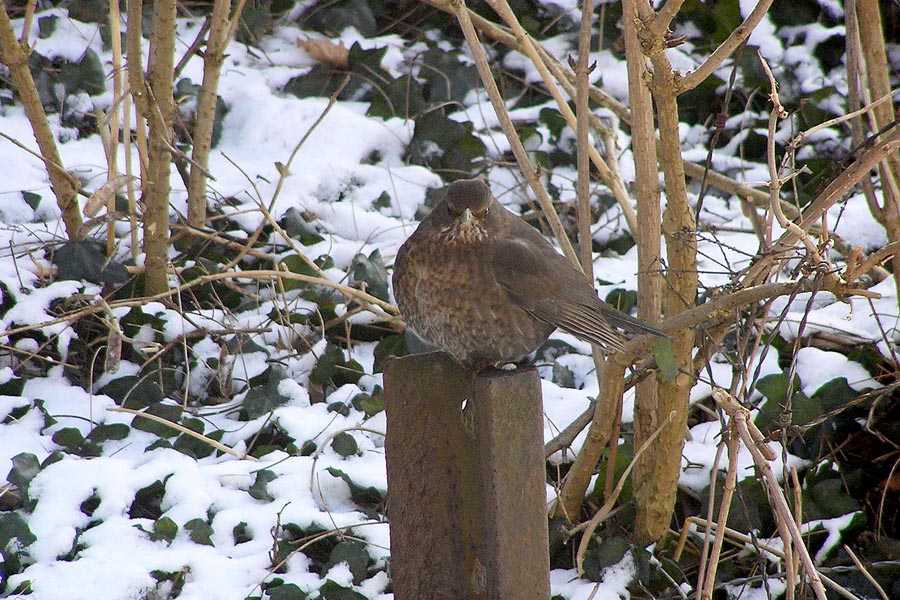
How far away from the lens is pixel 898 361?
3.38 m

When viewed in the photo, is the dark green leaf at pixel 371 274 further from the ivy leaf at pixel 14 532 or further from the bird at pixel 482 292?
the ivy leaf at pixel 14 532

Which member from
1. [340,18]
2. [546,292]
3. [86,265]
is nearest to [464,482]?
[546,292]

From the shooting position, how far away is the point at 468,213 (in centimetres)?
243

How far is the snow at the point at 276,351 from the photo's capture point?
2.64 meters

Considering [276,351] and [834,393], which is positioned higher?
[276,351]

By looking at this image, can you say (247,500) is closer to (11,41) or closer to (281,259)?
(281,259)

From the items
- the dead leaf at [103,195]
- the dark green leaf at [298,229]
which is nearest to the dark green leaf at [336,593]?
the dead leaf at [103,195]

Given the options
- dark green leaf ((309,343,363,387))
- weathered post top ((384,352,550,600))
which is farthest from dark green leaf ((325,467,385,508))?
weathered post top ((384,352,550,600))

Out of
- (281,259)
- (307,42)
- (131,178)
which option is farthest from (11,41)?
(307,42)

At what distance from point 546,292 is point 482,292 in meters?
0.19

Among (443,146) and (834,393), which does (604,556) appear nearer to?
(834,393)

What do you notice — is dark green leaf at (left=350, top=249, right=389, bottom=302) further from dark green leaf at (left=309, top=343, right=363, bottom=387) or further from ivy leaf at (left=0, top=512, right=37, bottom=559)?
ivy leaf at (left=0, top=512, right=37, bottom=559)

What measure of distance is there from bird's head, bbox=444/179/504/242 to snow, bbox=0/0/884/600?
572 millimetres

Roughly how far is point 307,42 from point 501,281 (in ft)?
9.66
